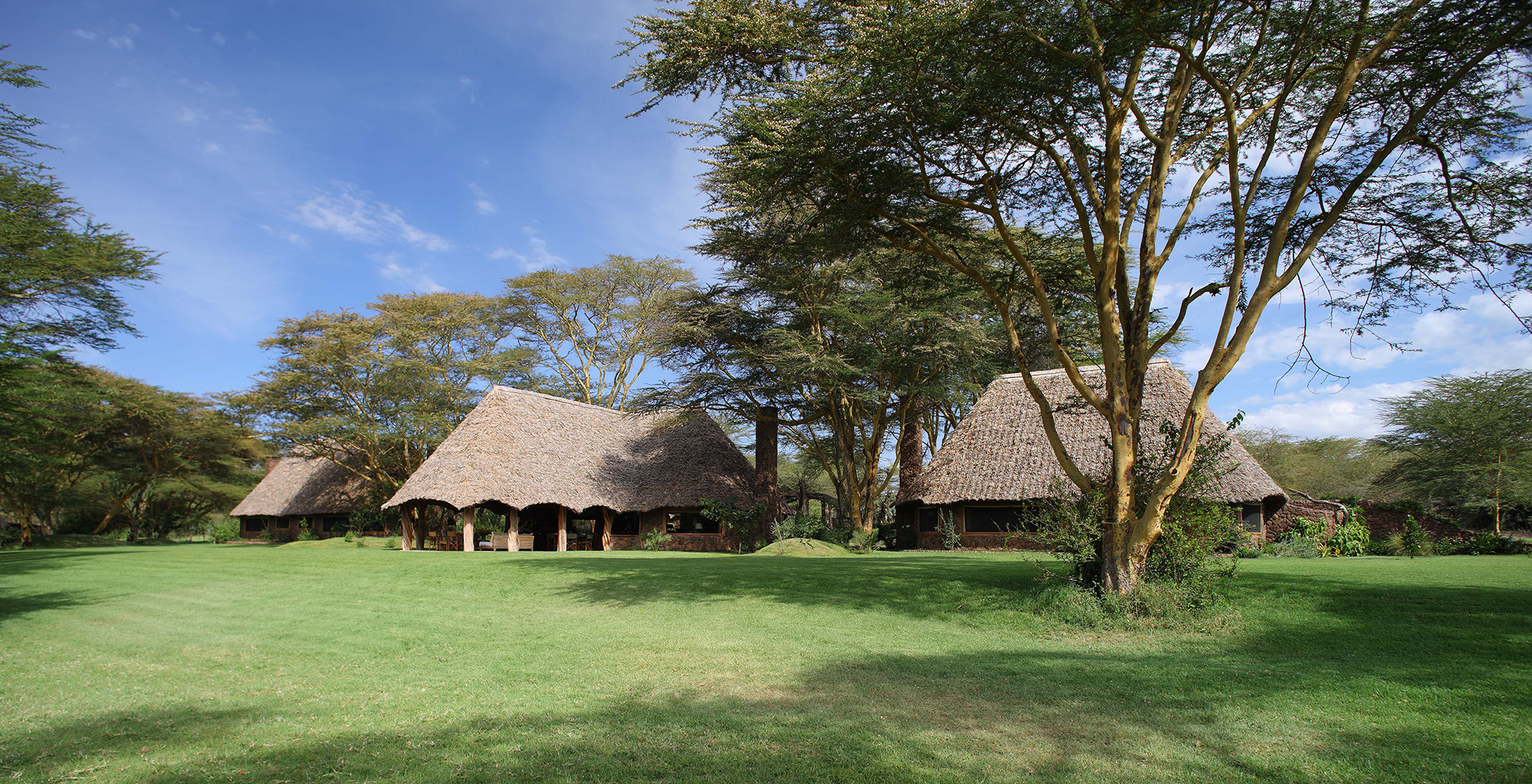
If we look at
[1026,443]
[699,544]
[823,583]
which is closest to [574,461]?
[699,544]

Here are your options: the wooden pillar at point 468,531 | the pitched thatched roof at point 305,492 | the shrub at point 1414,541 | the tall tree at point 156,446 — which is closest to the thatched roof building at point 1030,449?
the shrub at point 1414,541

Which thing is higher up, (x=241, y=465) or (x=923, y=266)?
(x=923, y=266)

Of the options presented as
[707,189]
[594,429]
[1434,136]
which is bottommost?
[594,429]

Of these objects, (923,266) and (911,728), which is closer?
(911,728)

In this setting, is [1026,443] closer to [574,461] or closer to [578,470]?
[578,470]

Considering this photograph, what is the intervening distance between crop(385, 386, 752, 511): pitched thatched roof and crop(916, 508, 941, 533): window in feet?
19.5

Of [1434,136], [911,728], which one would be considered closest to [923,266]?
[1434,136]

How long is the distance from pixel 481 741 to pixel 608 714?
893mm

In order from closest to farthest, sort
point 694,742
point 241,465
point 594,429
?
point 694,742 < point 594,429 < point 241,465

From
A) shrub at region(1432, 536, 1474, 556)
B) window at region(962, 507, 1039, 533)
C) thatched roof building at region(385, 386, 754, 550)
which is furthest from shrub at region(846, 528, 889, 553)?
shrub at region(1432, 536, 1474, 556)

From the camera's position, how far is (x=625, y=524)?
27.4m

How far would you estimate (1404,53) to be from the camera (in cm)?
853

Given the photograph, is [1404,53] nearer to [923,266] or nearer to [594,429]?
[923,266]

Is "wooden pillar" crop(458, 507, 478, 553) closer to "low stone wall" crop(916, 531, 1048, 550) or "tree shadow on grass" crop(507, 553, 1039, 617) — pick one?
"tree shadow on grass" crop(507, 553, 1039, 617)
